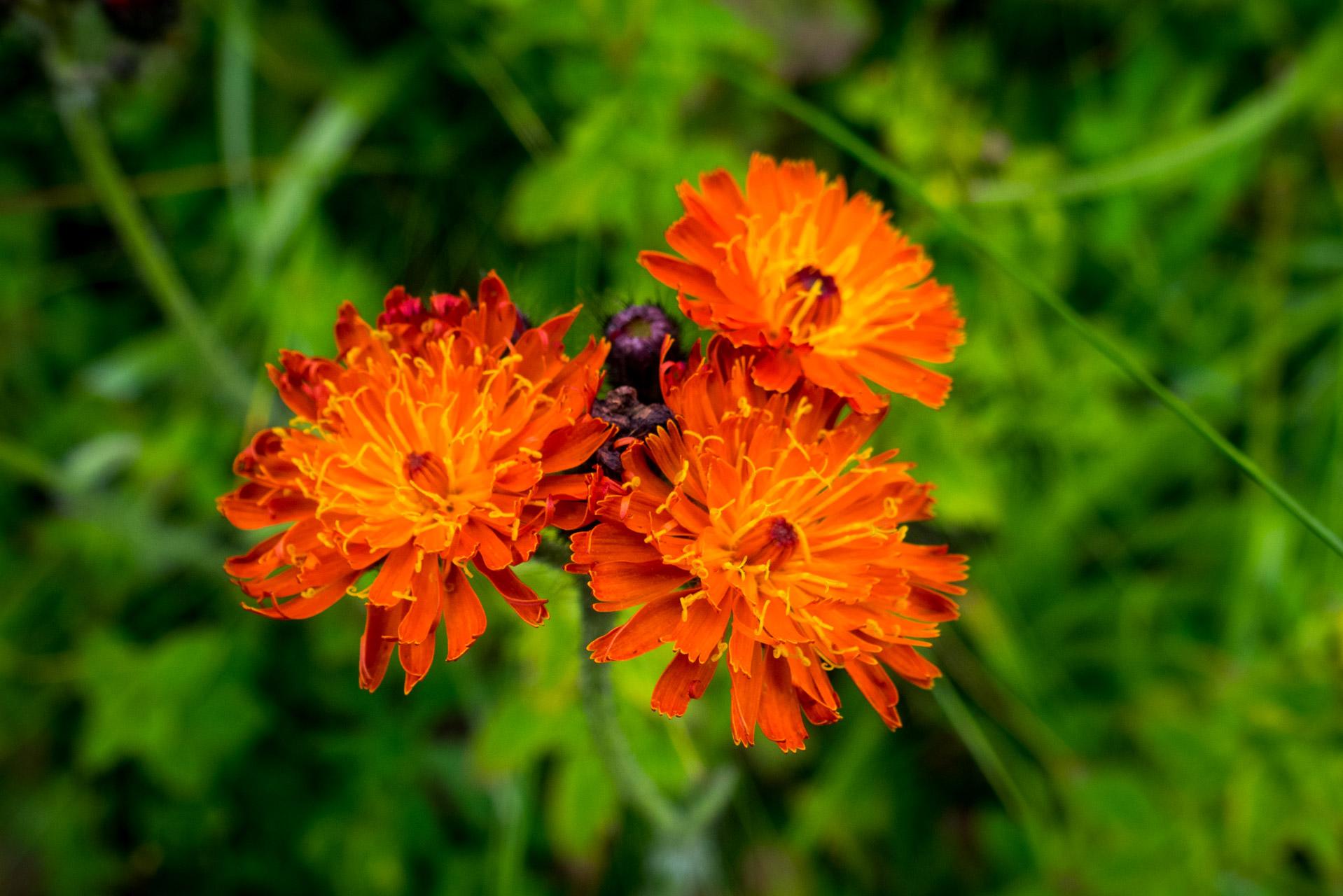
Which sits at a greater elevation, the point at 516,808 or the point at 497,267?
the point at 497,267

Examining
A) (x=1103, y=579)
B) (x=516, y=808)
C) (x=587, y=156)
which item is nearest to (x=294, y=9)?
(x=587, y=156)

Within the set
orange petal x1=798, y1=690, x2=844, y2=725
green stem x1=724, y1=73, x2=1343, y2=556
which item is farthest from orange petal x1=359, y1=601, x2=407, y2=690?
green stem x1=724, y1=73, x2=1343, y2=556

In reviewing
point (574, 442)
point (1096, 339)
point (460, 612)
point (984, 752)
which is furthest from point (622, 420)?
point (984, 752)

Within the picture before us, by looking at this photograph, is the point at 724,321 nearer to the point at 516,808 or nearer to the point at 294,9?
the point at 516,808

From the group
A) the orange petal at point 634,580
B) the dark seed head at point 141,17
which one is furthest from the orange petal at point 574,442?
the dark seed head at point 141,17

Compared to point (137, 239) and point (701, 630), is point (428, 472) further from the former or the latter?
point (137, 239)
